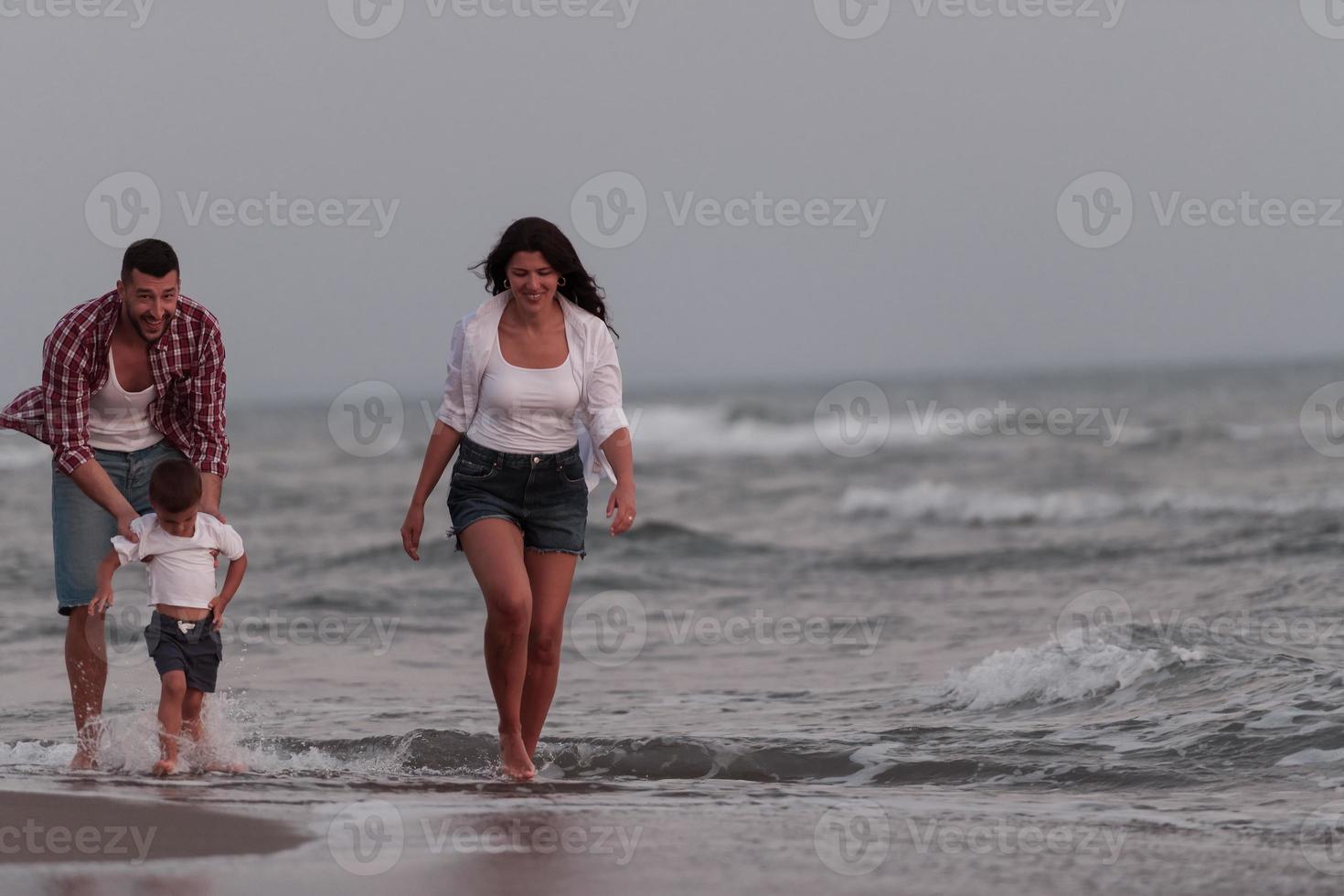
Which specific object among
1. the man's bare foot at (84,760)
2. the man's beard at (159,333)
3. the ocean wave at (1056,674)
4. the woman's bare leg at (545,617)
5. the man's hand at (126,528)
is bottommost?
the ocean wave at (1056,674)

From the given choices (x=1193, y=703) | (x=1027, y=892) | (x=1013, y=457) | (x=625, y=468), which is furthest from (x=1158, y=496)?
(x=1027, y=892)

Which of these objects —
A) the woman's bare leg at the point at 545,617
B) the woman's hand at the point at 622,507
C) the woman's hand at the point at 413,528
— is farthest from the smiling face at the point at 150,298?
the woman's hand at the point at 622,507

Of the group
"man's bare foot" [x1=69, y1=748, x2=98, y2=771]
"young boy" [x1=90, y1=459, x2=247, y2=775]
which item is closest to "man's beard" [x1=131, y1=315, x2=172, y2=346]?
"young boy" [x1=90, y1=459, x2=247, y2=775]

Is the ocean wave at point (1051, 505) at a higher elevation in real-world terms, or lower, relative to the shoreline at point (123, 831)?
higher

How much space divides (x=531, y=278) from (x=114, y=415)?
4.62ft

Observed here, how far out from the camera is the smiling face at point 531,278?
456cm

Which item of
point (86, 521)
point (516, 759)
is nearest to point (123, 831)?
point (86, 521)

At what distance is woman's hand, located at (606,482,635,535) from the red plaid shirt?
47.5 inches

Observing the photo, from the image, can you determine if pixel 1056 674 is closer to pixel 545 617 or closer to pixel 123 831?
pixel 545 617

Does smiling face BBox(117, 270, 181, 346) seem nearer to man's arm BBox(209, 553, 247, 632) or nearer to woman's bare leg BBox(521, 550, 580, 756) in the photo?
man's arm BBox(209, 553, 247, 632)

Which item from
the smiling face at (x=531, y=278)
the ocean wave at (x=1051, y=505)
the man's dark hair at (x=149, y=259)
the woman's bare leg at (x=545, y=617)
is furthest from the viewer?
the ocean wave at (x=1051, y=505)

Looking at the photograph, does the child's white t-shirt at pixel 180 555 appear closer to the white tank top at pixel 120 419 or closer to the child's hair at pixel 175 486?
the child's hair at pixel 175 486

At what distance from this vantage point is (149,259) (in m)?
4.29

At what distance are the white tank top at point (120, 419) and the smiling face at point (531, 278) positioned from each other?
1.19m
